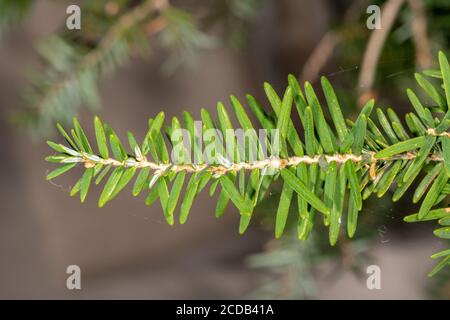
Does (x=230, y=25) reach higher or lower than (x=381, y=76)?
higher

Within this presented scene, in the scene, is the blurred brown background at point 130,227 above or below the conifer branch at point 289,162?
above

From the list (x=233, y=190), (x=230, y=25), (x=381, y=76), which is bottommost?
(x=233, y=190)

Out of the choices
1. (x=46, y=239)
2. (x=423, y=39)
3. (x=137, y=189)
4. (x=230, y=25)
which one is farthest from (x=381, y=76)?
(x=46, y=239)

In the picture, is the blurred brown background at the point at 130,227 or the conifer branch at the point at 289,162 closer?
the conifer branch at the point at 289,162

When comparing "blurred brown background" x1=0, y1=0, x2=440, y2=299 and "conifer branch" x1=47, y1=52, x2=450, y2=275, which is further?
"blurred brown background" x1=0, y1=0, x2=440, y2=299

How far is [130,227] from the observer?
708mm

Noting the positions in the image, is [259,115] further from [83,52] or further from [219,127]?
[83,52]

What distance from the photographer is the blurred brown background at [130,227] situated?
2.13 ft

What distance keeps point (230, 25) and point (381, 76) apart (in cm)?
15

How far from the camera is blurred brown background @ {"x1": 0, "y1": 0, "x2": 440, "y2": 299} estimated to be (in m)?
0.65

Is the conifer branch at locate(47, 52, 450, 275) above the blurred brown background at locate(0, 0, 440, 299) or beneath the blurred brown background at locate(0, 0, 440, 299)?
beneath

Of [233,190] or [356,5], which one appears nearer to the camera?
[233,190]

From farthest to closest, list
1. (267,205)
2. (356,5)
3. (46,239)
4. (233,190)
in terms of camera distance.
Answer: (46,239) → (356,5) → (267,205) → (233,190)

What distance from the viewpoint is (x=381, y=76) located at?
1.20 feet
